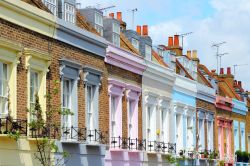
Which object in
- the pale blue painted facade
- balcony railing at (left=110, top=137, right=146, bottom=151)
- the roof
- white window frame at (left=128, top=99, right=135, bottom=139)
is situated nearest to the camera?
balcony railing at (left=110, top=137, right=146, bottom=151)

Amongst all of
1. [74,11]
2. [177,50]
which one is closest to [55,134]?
[74,11]

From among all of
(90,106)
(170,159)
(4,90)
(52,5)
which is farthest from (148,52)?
(4,90)

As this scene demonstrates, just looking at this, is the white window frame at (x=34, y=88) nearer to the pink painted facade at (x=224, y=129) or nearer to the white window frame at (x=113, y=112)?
the white window frame at (x=113, y=112)

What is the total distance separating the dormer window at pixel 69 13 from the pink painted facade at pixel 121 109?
8.92ft

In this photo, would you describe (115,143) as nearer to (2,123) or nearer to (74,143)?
(74,143)

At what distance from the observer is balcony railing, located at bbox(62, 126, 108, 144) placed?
2791 centimetres

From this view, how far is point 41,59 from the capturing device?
26.0 metres

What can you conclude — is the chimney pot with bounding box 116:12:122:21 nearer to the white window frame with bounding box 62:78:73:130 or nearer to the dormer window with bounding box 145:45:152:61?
the dormer window with bounding box 145:45:152:61

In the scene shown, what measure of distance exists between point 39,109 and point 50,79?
251 cm

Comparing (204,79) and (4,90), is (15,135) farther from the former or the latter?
(204,79)

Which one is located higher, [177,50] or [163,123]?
[177,50]

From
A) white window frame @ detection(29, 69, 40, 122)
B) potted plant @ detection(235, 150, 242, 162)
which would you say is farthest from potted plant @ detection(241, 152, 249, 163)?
white window frame @ detection(29, 69, 40, 122)

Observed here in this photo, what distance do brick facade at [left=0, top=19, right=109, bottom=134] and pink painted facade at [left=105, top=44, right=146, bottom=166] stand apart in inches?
27.7

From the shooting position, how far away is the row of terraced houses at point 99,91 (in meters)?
24.3
